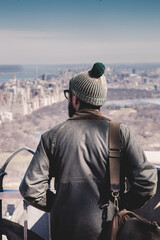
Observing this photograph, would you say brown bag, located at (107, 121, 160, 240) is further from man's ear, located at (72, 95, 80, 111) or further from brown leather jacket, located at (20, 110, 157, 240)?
man's ear, located at (72, 95, 80, 111)

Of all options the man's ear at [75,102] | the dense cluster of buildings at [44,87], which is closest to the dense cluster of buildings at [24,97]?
the dense cluster of buildings at [44,87]

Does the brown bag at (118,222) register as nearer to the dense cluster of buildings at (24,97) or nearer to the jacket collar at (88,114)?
the jacket collar at (88,114)

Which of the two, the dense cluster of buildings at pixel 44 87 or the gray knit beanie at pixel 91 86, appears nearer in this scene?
the gray knit beanie at pixel 91 86

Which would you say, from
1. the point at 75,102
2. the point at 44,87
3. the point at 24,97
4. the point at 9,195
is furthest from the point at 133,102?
the point at 75,102

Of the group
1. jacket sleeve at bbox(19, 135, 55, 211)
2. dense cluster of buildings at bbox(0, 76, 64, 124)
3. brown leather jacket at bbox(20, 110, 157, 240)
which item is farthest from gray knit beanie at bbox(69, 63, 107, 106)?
dense cluster of buildings at bbox(0, 76, 64, 124)

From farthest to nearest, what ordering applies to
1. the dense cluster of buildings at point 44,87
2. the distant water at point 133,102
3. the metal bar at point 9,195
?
1. the distant water at point 133,102
2. the dense cluster of buildings at point 44,87
3. the metal bar at point 9,195

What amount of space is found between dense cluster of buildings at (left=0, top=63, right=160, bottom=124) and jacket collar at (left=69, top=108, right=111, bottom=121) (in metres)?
75.3

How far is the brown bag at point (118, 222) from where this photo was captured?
123cm

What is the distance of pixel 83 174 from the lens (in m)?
1.26

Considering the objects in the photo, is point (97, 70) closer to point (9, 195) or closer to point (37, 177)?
point (37, 177)

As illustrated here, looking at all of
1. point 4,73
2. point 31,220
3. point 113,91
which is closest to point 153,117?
point 113,91

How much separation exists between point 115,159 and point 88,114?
0.24m

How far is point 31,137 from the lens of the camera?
8225 centimetres

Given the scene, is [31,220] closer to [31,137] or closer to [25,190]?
[25,190]
